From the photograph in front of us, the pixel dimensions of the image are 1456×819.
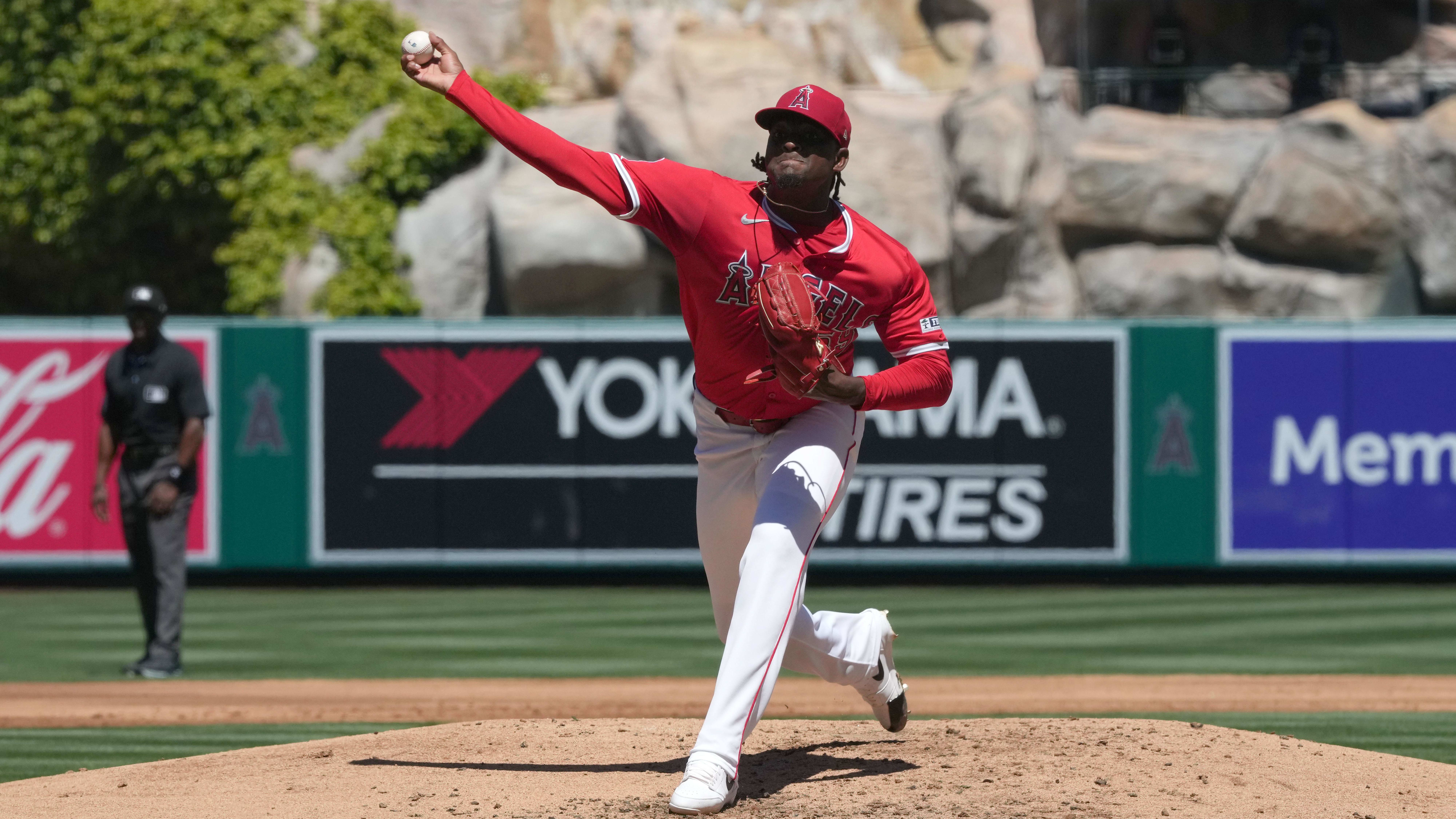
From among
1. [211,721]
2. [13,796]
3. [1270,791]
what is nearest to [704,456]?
[1270,791]

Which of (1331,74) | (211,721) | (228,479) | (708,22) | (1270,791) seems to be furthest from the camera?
(708,22)

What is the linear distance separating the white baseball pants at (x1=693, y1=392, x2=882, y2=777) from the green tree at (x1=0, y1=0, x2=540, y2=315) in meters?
14.4

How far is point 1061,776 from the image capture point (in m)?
4.91

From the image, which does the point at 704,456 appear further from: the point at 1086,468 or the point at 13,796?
the point at 1086,468

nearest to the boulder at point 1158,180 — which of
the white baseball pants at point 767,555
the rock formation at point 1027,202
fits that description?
the rock formation at point 1027,202

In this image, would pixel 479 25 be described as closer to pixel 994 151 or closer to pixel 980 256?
pixel 994 151

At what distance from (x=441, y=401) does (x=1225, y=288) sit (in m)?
9.57

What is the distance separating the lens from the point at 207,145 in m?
21.7

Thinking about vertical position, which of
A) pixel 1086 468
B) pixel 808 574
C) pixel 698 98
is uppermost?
pixel 698 98

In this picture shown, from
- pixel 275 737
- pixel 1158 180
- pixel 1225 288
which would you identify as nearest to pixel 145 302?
pixel 275 737

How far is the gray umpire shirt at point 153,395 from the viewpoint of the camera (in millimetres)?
8703

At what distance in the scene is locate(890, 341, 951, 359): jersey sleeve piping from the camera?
15.7 feet

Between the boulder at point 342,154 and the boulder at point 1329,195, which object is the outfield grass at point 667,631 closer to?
the boulder at point 1329,195

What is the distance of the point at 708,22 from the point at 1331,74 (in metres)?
8.48
